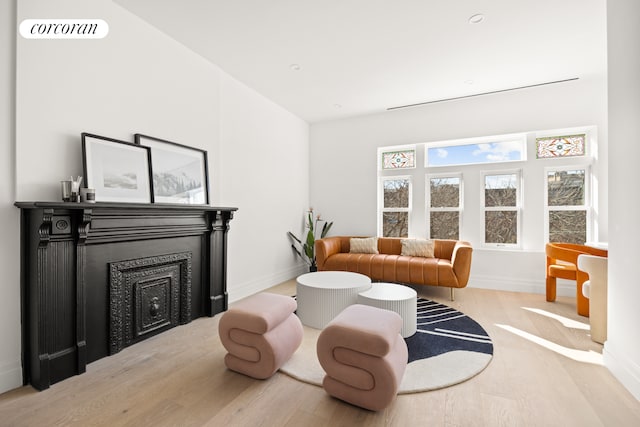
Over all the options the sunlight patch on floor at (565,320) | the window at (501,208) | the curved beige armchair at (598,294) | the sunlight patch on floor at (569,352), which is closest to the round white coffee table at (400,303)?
the sunlight patch on floor at (569,352)

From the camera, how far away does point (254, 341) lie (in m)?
2.03

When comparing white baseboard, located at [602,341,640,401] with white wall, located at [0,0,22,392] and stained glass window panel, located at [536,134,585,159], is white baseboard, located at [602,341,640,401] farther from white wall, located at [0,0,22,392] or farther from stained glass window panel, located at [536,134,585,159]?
white wall, located at [0,0,22,392]

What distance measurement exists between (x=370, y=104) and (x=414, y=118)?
823 millimetres

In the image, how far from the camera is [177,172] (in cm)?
308

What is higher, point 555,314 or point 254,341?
point 254,341

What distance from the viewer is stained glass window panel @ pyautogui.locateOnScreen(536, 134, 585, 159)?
4133mm

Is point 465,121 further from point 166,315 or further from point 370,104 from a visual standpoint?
point 166,315

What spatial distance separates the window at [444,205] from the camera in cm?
481

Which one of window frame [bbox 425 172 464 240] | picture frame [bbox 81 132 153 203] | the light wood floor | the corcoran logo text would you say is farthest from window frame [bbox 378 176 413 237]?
the corcoran logo text

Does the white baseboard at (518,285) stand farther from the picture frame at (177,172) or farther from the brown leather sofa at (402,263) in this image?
the picture frame at (177,172)

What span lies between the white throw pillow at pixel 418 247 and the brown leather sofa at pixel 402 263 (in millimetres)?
107

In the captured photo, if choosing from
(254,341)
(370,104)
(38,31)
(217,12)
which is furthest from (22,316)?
(370,104)

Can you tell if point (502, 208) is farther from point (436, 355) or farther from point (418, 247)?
point (436, 355)

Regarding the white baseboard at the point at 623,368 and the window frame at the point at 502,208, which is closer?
the white baseboard at the point at 623,368
